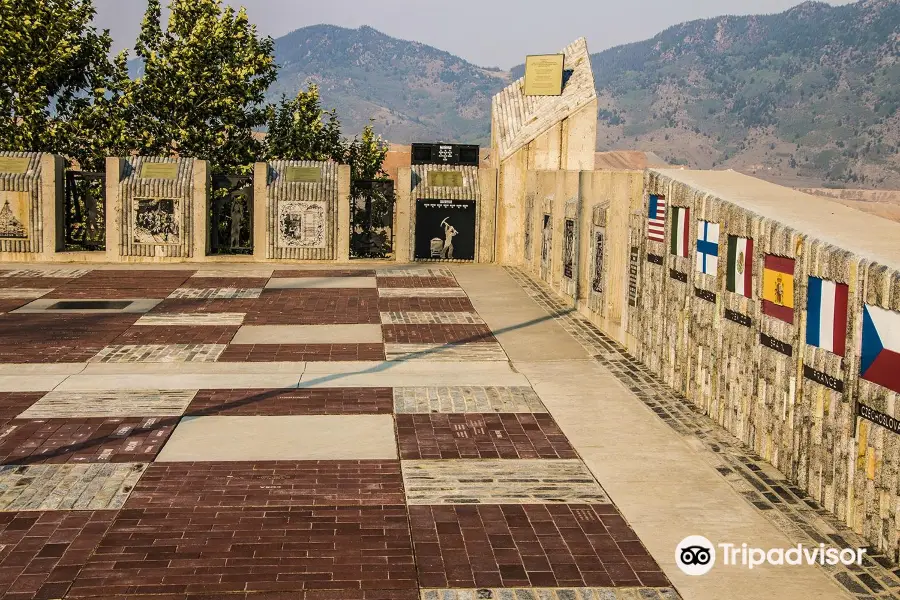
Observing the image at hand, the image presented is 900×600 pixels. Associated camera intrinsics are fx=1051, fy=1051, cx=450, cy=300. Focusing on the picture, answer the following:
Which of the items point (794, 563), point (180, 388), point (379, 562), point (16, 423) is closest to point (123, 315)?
point (180, 388)

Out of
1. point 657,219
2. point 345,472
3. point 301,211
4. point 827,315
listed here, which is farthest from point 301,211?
point 827,315

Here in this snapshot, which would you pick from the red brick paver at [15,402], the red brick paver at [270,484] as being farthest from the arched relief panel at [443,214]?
the red brick paver at [270,484]

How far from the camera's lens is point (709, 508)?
9547 millimetres

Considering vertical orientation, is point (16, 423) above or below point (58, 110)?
below

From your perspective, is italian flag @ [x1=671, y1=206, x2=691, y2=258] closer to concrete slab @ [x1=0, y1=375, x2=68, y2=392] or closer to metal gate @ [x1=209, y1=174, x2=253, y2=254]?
concrete slab @ [x1=0, y1=375, x2=68, y2=392]

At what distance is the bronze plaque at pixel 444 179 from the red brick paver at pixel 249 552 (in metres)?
19.7

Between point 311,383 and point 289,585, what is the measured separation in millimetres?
6576

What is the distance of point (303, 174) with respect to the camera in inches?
1103

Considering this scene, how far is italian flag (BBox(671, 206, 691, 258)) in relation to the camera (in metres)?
13.6

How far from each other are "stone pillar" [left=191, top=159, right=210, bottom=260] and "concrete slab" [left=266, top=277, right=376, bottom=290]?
12.7 ft

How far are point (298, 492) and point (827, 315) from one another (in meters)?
5.12

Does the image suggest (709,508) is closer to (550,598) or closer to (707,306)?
(550,598)

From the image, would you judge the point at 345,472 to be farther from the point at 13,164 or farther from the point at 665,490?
the point at 13,164

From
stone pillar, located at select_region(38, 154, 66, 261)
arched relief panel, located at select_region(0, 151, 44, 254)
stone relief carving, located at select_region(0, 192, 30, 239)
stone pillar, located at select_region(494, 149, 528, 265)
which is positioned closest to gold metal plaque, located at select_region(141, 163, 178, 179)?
stone pillar, located at select_region(38, 154, 66, 261)
